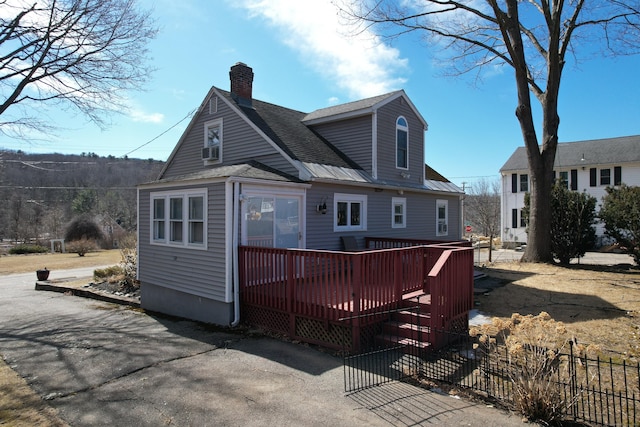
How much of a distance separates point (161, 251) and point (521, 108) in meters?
14.4

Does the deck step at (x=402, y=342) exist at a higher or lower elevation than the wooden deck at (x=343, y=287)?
lower

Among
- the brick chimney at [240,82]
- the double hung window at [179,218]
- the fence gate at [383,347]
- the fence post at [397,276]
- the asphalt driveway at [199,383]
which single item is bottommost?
the asphalt driveway at [199,383]

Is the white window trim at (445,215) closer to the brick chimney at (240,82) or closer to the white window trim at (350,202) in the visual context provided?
the white window trim at (350,202)

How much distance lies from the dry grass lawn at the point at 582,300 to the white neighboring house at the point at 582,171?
17.3 m

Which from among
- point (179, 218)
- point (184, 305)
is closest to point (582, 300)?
point (184, 305)

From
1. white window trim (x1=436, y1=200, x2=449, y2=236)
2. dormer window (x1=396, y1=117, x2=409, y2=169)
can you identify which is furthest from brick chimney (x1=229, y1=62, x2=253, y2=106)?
white window trim (x1=436, y1=200, x2=449, y2=236)

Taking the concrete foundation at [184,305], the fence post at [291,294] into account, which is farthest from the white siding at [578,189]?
the concrete foundation at [184,305]

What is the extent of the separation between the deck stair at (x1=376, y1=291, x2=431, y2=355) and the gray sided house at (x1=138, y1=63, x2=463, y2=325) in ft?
10.9

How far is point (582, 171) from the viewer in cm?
2898

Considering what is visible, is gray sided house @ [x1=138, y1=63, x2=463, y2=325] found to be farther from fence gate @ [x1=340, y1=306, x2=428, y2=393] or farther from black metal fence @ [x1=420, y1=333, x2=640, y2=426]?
black metal fence @ [x1=420, y1=333, x2=640, y2=426]

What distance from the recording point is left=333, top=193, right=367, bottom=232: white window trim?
10.8 m

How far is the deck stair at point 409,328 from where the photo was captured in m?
6.14

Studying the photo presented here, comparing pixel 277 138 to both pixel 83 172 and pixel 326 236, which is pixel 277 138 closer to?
pixel 326 236

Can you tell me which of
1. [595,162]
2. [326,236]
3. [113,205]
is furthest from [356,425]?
[113,205]
